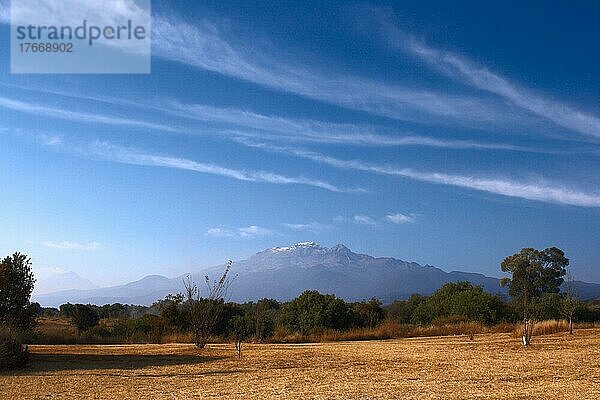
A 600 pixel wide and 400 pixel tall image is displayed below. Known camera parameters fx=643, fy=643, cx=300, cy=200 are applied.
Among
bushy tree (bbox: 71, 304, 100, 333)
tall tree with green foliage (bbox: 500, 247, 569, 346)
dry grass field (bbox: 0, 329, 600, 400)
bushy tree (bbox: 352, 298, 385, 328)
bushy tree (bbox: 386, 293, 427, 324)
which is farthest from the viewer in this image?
tall tree with green foliage (bbox: 500, 247, 569, 346)

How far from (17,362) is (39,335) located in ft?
38.3

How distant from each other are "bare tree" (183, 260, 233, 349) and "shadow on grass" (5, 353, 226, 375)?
339 cm

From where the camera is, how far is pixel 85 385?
41.4 feet

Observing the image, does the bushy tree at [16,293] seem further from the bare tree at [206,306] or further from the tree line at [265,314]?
the bare tree at [206,306]

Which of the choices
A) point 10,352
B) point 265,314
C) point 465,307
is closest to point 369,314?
point 465,307

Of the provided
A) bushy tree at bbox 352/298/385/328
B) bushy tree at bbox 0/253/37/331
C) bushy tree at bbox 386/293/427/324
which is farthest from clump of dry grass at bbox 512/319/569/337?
bushy tree at bbox 0/253/37/331

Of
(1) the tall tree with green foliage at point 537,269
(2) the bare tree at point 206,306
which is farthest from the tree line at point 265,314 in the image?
(1) the tall tree with green foliage at point 537,269

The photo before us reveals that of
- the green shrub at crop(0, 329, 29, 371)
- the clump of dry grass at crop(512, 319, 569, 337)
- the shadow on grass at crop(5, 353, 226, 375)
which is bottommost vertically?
the clump of dry grass at crop(512, 319, 569, 337)

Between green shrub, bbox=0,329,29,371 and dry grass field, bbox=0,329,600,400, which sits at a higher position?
green shrub, bbox=0,329,29,371

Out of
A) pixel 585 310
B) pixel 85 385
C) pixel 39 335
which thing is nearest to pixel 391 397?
pixel 85 385

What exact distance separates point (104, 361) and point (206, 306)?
20.9 ft

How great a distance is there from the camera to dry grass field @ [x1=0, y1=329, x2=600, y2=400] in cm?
1098

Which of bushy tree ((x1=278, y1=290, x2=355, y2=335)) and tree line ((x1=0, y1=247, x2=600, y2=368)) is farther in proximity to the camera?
bushy tree ((x1=278, y1=290, x2=355, y2=335))

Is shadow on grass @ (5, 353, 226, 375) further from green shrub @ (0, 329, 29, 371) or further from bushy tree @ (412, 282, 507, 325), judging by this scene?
bushy tree @ (412, 282, 507, 325)
